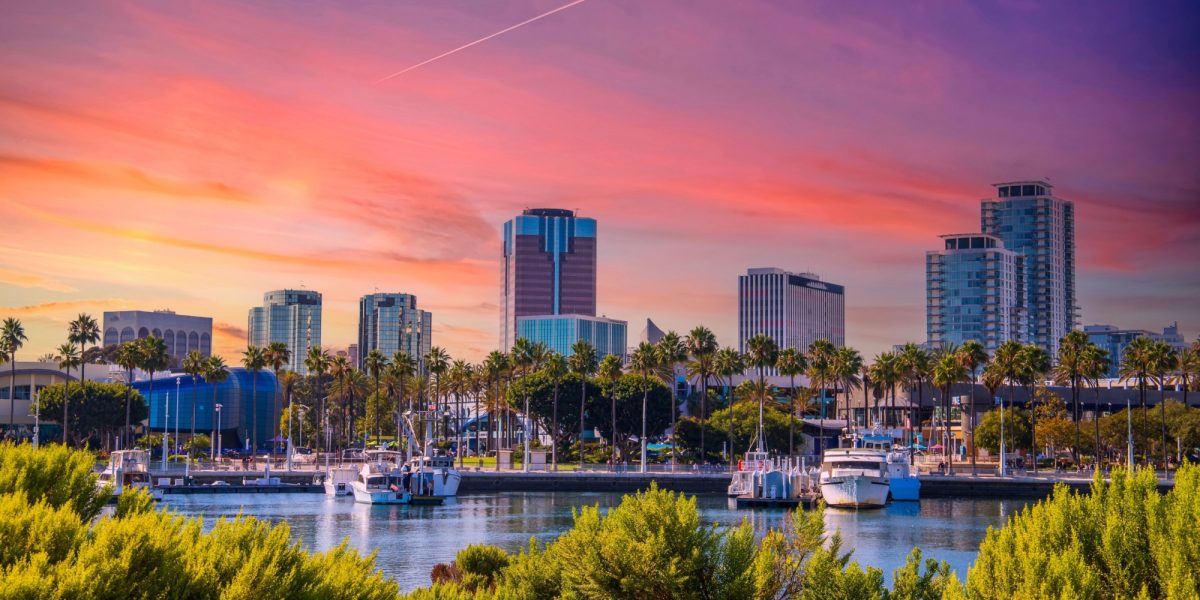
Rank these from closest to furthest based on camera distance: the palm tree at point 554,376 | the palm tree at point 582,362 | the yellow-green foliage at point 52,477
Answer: the yellow-green foliage at point 52,477 < the palm tree at point 554,376 < the palm tree at point 582,362

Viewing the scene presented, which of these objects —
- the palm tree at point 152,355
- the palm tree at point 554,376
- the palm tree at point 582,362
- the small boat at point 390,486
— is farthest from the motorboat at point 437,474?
the palm tree at point 152,355

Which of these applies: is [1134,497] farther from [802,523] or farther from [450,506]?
[450,506]

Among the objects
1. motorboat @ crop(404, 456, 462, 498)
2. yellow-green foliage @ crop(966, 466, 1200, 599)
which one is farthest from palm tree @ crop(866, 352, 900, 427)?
yellow-green foliage @ crop(966, 466, 1200, 599)

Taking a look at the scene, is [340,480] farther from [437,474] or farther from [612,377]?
[612,377]

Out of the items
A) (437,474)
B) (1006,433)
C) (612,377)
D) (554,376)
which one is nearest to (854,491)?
(437,474)

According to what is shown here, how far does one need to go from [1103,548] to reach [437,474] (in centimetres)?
10449

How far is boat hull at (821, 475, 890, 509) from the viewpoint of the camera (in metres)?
117

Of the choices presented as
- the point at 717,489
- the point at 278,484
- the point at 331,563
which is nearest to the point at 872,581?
the point at 331,563

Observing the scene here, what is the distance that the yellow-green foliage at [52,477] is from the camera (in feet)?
96.0

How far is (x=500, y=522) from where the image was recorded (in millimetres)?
101250

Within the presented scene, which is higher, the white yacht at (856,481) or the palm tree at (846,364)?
the palm tree at (846,364)

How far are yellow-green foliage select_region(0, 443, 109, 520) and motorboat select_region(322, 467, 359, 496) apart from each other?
102635 millimetres

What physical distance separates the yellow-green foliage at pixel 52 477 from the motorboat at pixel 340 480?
103m

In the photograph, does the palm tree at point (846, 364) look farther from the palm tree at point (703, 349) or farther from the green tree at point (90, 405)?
the green tree at point (90, 405)
